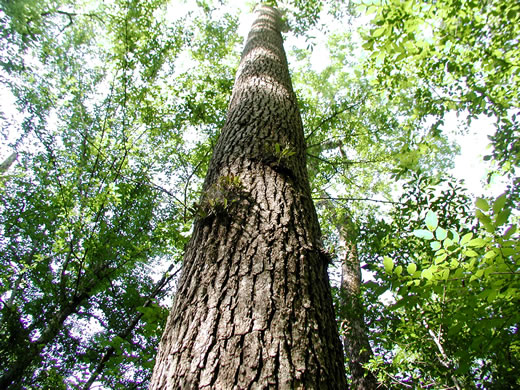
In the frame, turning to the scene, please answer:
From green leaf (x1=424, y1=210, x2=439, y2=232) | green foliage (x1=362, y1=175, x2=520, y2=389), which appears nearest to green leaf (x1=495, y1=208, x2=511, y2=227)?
green foliage (x1=362, y1=175, x2=520, y2=389)

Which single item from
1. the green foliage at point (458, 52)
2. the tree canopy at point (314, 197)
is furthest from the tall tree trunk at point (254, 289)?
the green foliage at point (458, 52)

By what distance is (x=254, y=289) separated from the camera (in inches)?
42.4

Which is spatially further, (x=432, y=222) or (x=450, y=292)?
(x=450, y=292)

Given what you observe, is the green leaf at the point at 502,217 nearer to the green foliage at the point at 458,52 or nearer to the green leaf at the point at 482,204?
the green leaf at the point at 482,204

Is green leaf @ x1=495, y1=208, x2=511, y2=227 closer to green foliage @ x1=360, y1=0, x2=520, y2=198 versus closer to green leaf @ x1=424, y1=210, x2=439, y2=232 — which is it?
green leaf @ x1=424, y1=210, x2=439, y2=232

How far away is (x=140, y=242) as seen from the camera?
5.56 m

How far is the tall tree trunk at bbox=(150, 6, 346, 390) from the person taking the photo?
876 millimetres

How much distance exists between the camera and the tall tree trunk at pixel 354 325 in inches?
135

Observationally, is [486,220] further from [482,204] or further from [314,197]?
[314,197]

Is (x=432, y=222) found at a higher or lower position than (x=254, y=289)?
higher

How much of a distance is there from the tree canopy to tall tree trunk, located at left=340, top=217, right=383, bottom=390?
126 mm

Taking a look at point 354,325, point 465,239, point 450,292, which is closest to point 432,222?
point 465,239

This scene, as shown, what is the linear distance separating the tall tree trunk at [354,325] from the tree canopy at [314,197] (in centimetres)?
13

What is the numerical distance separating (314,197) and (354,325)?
3.06m
